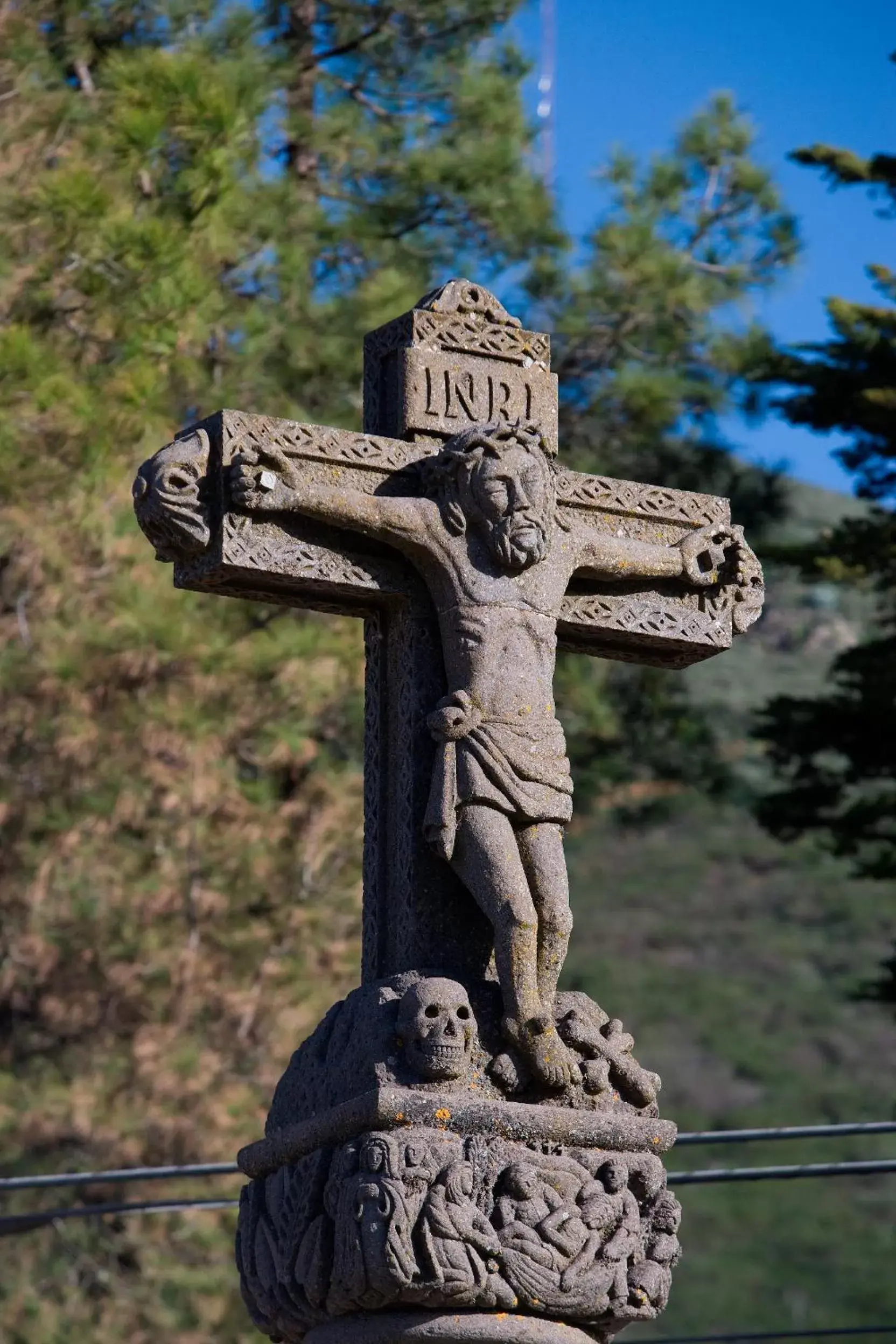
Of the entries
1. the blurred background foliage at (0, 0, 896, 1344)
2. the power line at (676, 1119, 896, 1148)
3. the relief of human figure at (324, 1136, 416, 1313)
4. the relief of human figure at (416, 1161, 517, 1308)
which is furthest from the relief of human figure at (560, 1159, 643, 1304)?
the blurred background foliage at (0, 0, 896, 1344)

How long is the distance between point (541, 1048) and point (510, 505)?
50.2 inches

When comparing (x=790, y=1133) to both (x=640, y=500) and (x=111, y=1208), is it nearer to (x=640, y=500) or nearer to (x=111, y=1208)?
(x=640, y=500)

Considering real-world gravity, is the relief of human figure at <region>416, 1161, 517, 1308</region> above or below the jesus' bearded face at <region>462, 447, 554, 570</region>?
below

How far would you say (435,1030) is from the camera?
214 inches

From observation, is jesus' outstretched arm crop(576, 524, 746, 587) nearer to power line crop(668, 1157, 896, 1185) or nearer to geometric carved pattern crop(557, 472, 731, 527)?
geometric carved pattern crop(557, 472, 731, 527)

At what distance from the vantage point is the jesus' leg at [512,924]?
18.2 feet

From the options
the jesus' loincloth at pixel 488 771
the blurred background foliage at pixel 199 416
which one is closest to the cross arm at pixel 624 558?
the jesus' loincloth at pixel 488 771

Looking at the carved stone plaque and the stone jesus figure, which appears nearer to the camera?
the stone jesus figure

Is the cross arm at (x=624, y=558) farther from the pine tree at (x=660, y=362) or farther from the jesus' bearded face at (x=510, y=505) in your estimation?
the pine tree at (x=660, y=362)

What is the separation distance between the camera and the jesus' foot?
18.2 ft

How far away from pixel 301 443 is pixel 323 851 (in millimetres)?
8958

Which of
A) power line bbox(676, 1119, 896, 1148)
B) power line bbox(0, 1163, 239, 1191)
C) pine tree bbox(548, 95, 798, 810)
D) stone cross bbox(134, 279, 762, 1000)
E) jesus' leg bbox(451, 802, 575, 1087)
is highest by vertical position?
pine tree bbox(548, 95, 798, 810)

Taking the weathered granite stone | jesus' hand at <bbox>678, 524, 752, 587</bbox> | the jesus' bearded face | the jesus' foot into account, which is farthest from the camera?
jesus' hand at <bbox>678, 524, 752, 587</bbox>

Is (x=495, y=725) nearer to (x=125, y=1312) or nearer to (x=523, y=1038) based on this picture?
(x=523, y=1038)
